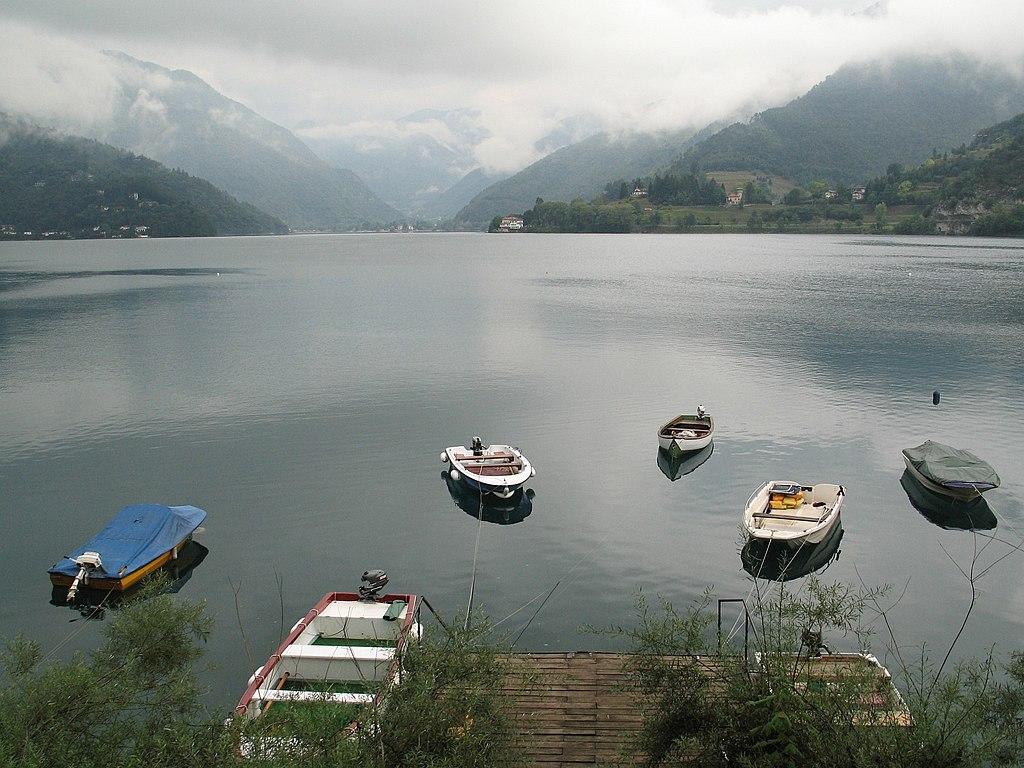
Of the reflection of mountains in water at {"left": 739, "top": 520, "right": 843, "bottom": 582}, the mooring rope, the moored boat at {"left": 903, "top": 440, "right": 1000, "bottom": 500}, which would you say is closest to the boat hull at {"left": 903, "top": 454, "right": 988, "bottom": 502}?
the moored boat at {"left": 903, "top": 440, "right": 1000, "bottom": 500}

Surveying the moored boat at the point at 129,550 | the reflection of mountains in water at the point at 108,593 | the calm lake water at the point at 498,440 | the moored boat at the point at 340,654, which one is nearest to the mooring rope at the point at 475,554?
the calm lake water at the point at 498,440

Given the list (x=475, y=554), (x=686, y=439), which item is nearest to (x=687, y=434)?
(x=686, y=439)

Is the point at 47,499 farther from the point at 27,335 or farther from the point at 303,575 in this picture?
the point at 27,335

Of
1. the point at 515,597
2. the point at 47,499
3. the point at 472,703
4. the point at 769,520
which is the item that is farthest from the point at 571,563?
the point at 47,499

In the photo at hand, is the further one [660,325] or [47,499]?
[660,325]

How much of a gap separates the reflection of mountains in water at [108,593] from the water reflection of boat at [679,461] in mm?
25816

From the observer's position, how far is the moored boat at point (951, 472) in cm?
3744

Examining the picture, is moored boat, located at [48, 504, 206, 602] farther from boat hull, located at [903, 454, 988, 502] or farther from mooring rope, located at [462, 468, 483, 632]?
boat hull, located at [903, 454, 988, 502]

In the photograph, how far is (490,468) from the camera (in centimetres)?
3919

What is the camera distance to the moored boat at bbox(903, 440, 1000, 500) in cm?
3744

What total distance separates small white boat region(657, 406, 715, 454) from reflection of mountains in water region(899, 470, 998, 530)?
37.4ft

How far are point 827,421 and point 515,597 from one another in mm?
32319

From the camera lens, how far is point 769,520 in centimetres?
3328

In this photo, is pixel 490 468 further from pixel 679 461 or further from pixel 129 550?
pixel 129 550
